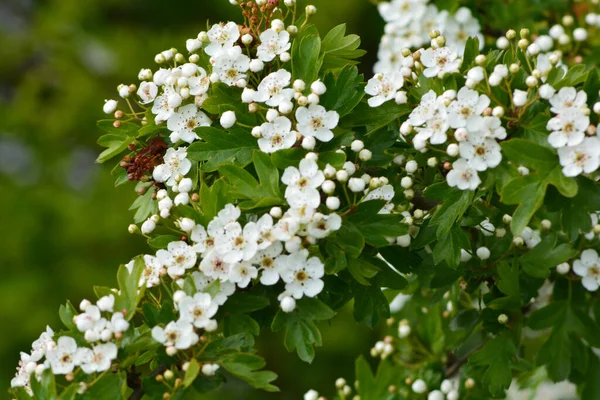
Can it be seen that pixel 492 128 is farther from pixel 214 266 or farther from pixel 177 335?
pixel 177 335

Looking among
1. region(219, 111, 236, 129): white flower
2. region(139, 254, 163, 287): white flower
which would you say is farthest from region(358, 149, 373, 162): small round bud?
region(139, 254, 163, 287): white flower

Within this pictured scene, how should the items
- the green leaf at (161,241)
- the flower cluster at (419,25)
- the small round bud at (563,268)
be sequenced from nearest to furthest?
1. the green leaf at (161,241)
2. the small round bud at (563,268)
3. the flower cluster at (419,25)

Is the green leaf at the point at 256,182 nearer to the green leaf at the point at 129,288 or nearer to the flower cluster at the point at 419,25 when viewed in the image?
the green leaf at the point at 129,288

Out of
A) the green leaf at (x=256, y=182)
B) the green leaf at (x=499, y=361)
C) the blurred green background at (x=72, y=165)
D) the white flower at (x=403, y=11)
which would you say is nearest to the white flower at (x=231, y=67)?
the green leaf at (x=256, y=182)

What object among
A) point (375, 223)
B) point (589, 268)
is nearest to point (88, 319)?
point (375, 223)

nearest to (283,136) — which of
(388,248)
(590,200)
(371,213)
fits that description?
(371,213)

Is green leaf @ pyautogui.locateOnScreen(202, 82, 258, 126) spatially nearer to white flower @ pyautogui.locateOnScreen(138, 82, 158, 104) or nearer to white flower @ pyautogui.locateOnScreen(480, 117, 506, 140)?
white flower @ pyautogui.locateOnScreen(138, 82, 158, 104)
